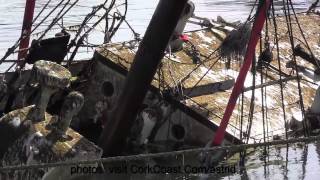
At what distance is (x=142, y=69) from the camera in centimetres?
1275

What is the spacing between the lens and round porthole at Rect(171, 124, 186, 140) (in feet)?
49.1

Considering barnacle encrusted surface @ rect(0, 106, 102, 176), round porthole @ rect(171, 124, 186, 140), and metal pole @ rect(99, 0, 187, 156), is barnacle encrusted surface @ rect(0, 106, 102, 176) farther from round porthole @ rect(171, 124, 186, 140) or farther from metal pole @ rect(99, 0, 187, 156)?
round porthole @ rect(171, 124, 186, 140)

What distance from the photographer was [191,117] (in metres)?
14.6

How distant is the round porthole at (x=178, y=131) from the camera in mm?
14973

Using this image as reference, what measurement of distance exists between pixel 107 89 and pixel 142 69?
3308 millimetres

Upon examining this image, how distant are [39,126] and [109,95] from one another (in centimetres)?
551

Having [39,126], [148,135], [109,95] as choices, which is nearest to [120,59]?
[109,95]

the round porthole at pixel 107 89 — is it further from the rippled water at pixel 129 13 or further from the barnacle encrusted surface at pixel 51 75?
the rippled water at pixel 129 13

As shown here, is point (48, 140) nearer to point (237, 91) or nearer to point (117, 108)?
point (117, 108)

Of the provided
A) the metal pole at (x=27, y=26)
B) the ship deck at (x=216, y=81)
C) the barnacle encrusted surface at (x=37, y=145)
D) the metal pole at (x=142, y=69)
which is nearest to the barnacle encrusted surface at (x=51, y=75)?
the barnacle encrusted surface at (x=37, y=145)

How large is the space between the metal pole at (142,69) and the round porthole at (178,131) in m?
2.26

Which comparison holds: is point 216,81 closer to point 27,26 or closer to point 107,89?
point 107,89

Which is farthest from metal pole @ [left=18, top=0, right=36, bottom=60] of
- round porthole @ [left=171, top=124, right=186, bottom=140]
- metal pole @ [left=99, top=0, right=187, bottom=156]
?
round porthole @ [left=171, top=124, right=186, bottom=140]

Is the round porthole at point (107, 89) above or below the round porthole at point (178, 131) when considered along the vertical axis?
above
